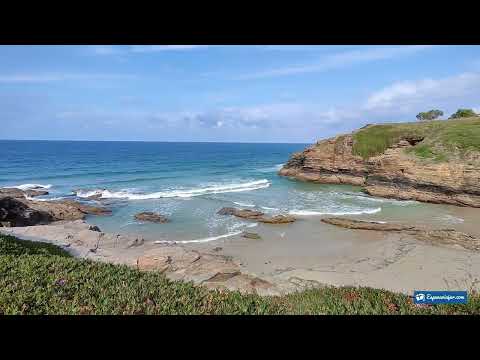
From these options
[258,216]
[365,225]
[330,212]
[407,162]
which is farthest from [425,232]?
[407,162]

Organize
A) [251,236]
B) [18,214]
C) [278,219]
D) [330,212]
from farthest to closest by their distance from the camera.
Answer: [330,212], [278,219], [18,214], [251,236]

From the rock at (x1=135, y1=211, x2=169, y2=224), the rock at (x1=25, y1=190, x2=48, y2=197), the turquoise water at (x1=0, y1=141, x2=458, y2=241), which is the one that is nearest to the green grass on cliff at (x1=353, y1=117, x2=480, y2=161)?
the turquoise water at (x1=0, y1=141, x2=458, y2=241)

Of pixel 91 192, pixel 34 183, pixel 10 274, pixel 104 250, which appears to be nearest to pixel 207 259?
pixel 104 250

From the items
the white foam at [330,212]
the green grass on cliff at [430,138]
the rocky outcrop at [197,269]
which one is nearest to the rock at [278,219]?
the white foam at [330,212]

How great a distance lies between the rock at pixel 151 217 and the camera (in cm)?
2842

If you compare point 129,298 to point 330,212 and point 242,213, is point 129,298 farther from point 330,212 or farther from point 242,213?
point 330,212

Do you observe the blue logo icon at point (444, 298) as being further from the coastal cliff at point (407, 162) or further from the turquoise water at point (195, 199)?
the coastal cliff at point (407, 162)

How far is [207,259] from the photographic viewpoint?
16328 millimetres

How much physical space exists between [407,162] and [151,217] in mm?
30110

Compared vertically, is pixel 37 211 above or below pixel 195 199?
above

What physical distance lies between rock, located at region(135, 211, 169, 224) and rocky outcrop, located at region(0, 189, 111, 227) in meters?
4.58

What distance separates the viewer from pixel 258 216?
29016 mm
